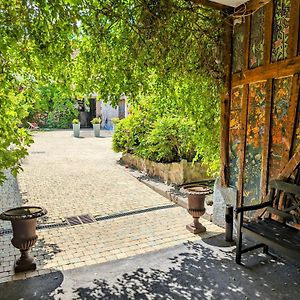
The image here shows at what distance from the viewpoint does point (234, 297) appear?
2670mm

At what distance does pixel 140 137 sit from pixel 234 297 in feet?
19.0

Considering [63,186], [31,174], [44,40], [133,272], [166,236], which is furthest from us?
[31,174]

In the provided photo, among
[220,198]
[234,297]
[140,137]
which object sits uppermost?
[140,137]

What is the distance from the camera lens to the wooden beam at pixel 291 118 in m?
2.99

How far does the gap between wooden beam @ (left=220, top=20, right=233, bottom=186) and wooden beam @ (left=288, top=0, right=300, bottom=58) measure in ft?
3.12

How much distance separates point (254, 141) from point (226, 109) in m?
0.67

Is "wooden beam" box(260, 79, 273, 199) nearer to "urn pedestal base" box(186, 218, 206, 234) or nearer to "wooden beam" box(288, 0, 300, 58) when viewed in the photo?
"wooden beam" box(288, 0, 300, 58)

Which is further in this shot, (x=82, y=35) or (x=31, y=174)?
(x=31, y=174)

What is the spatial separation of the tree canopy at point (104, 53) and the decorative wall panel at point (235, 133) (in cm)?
34

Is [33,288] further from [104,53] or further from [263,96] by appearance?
[263,96]

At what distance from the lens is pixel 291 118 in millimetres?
3074

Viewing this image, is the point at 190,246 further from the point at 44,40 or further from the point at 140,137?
the point at 140,137

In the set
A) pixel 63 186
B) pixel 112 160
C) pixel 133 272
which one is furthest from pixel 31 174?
pixel 133 272

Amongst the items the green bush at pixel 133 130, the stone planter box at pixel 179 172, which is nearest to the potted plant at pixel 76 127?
the green bush at pixel 133 130
